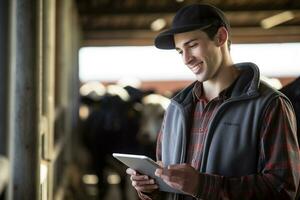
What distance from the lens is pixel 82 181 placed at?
7.77 meters

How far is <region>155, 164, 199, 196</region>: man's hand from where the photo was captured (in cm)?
181

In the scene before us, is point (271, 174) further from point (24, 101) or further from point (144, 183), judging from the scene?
point (24, 101)

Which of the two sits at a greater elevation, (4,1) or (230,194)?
(4,1)

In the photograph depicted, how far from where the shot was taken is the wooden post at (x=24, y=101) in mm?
2297

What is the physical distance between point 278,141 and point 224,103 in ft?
0.69

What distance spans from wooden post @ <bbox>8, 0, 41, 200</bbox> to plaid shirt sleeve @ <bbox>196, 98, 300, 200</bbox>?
30.3 inches

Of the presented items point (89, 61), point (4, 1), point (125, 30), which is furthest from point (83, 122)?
point (89, 61)

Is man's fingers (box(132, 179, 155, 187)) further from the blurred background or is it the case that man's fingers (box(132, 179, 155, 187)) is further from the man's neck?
the blurred background

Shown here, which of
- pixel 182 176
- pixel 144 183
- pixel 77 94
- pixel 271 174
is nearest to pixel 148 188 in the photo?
pixel 144 183

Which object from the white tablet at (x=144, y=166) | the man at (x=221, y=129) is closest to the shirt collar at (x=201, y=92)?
the man at (x=221, y=129)

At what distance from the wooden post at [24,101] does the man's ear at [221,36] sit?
2.34 ft

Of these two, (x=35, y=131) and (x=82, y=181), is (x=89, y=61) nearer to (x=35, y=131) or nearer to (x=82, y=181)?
(x=82, y=181)

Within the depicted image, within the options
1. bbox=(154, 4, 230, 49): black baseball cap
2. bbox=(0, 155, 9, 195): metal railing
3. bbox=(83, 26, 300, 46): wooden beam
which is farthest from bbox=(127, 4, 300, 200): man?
bbox=(83, 26, 300, 46): wooden beam

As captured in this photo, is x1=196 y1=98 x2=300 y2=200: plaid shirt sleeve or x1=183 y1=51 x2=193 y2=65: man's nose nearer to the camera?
x1=196 y1=98 x2=300 y2=200: plaid shirt sleeve
